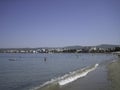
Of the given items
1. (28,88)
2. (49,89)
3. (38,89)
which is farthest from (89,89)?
(28,88)

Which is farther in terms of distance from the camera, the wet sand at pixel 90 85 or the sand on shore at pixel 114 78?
the wet sand at pixel 90 85

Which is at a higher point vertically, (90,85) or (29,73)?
(90,85)

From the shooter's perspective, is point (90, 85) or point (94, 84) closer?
point (90, 85)

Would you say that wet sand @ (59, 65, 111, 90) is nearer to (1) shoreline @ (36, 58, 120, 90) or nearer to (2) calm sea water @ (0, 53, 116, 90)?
(1) shoreline @ (36, 58, 120, 90)

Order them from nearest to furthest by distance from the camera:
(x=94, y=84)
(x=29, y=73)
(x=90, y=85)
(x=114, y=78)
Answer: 1. (x=90, y=85)
2. (x=94, y=84)
3. (x=114, y=78)
4. (x=29, y=73)

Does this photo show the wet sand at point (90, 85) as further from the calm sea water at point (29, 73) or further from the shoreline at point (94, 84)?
the calm sea water at point (29, 73)

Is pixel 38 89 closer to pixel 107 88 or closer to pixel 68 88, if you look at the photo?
pixel 68 88

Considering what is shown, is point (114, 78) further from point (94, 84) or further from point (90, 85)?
point (90, 85)

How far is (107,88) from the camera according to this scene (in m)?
18.2

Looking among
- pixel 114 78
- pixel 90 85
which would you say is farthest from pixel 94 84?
pixel 114 78

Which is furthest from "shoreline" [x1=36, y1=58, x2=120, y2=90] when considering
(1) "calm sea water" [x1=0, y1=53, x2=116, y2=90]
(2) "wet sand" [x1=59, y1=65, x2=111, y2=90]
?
(1) "calm sea water" [x1=0, y1=53, x2=116, y2=90]

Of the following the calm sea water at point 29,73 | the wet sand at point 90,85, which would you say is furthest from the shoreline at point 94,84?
the calm sea water at point 29,73

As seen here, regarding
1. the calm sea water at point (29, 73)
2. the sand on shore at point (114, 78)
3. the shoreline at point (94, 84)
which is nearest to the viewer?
the sand on shore at point (114, 78)

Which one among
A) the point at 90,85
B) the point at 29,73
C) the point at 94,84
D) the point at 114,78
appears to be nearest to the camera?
the point at 90,85
